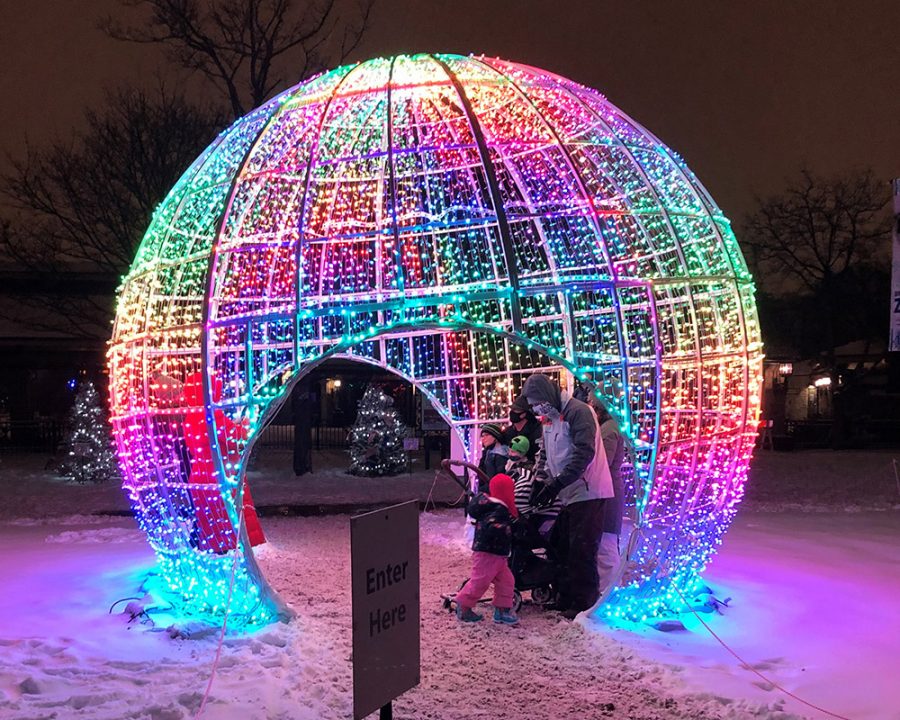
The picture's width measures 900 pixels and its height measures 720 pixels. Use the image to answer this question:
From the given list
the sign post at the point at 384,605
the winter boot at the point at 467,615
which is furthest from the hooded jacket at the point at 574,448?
the sign post at the point at 384,605

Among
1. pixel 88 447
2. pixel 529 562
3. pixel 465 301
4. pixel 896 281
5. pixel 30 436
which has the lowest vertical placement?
pixel 529 562

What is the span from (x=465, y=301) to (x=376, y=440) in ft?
33.5

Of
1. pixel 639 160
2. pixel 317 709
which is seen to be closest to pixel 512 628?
pixel 317 709

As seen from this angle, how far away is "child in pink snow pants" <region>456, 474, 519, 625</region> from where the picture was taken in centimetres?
609

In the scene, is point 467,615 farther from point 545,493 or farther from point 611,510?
point 611,510

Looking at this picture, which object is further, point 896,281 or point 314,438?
point 314,438

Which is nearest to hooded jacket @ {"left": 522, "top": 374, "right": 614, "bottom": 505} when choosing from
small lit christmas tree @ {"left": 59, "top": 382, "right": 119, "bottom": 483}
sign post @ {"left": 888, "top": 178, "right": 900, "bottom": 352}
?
sign post @ {"left": 888, "top": 178, "right": 900, "bottom": 352}

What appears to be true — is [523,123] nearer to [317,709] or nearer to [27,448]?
[317,709]

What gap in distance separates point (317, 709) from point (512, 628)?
1.88 meters

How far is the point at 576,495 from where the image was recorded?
6.22 meters

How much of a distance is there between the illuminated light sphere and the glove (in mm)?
576

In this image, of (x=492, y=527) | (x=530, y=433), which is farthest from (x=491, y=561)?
(x=530, y=433)

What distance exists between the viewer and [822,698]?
4723 millimetres

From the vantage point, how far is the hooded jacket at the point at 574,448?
20.0 feet
